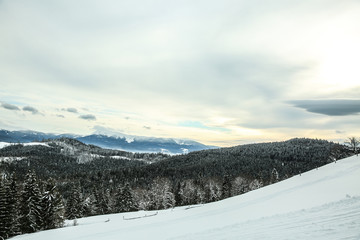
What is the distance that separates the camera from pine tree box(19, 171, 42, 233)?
3050 centimetres

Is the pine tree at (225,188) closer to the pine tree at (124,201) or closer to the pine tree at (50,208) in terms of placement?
the pine tree at (124,201)

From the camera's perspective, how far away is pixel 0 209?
26.2 metres

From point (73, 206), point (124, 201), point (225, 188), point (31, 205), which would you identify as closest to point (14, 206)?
point (31, 205)

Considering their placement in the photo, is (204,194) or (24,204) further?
(204,194)

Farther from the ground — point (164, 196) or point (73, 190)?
point (73, 190)

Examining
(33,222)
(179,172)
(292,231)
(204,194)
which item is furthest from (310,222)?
(179,172)

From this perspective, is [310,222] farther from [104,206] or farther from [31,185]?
[104,206]

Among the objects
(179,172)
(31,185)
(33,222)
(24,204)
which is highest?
(31,185)

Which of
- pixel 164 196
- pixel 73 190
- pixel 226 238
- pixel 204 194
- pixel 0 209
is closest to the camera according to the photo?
pixel 226 238

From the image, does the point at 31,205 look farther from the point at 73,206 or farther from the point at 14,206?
the point at 73,206

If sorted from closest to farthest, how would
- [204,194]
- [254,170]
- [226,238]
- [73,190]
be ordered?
[226,238] → [73,190] → [204,194] → [254,170]

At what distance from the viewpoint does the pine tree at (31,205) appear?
30.5m

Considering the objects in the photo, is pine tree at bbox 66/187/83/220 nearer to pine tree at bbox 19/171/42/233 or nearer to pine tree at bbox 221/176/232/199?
pine tree at bbox 19/171/42/233

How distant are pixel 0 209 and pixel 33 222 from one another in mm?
6085
